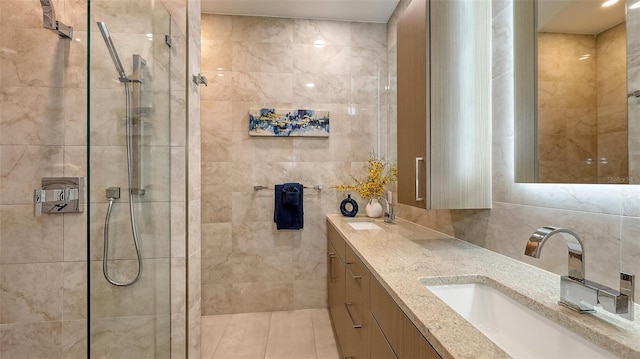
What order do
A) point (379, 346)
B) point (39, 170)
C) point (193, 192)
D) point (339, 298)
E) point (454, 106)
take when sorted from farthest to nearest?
1. point (339, 298)
2. point (193, 192)
3. point (39, 170)
4. point (454, 106)
5. point (379, 346)

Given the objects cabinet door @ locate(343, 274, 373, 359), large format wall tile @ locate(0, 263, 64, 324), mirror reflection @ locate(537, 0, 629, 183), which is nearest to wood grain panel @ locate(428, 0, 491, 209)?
mirror reflection @ locate(537, 0, 629, 183)

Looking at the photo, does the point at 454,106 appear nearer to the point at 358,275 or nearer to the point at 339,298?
the point at 358,275

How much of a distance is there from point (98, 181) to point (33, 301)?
3.54ft

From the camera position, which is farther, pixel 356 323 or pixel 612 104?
pixel 356 323

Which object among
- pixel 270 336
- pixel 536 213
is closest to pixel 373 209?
pixel 270 336

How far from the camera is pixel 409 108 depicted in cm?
159

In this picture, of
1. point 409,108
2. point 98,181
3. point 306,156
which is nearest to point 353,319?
point 409,108

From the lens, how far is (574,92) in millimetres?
1085

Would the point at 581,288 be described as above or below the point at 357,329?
above

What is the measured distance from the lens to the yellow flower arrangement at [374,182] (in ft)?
8.57

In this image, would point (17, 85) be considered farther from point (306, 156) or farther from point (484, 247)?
point (484, 247)

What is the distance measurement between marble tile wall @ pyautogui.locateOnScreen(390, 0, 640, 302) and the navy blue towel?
4.26ft

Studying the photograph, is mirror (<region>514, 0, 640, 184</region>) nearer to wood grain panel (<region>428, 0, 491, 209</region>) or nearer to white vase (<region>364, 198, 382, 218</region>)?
wood grain panel (<region>428, 0, 491, 209</region>)

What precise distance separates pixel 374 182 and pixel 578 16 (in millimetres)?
1749
